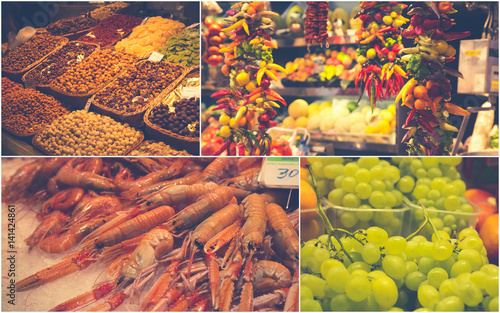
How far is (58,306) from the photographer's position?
1812 millimetres

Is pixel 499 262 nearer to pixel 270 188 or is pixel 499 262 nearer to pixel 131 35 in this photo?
pixel 270 188

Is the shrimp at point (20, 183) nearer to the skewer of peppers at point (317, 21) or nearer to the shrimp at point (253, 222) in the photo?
the shrimp at point (253, 222)

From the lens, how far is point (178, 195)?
6.59 feet

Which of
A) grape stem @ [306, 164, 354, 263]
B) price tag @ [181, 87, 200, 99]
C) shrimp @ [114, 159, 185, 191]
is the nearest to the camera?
grape stem @ [306, 164, 354, 263]

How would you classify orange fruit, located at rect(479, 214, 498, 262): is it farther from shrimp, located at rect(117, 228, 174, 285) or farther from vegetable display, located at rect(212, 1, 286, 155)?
shrimp, located at rect(117, 228, 174, 285)

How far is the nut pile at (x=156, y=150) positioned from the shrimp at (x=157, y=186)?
0.16m

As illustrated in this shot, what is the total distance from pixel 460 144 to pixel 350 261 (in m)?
1.24

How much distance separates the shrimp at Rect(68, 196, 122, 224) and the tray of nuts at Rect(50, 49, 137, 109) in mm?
572

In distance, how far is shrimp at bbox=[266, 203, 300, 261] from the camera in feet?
6.15

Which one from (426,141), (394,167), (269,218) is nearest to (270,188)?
(269,218)

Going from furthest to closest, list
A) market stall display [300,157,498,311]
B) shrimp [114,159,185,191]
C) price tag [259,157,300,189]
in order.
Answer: shrimp [114,159,185,191] < price tag [259,157,300,189] < market stall display [300,157,498,311]

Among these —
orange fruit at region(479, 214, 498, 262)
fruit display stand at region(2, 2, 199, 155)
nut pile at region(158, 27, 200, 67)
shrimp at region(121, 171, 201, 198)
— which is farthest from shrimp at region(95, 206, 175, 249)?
orange fruit at region(479, 214, 498, 262)

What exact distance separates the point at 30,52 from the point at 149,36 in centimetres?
69

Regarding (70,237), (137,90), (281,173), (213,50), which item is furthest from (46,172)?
(281,173)
